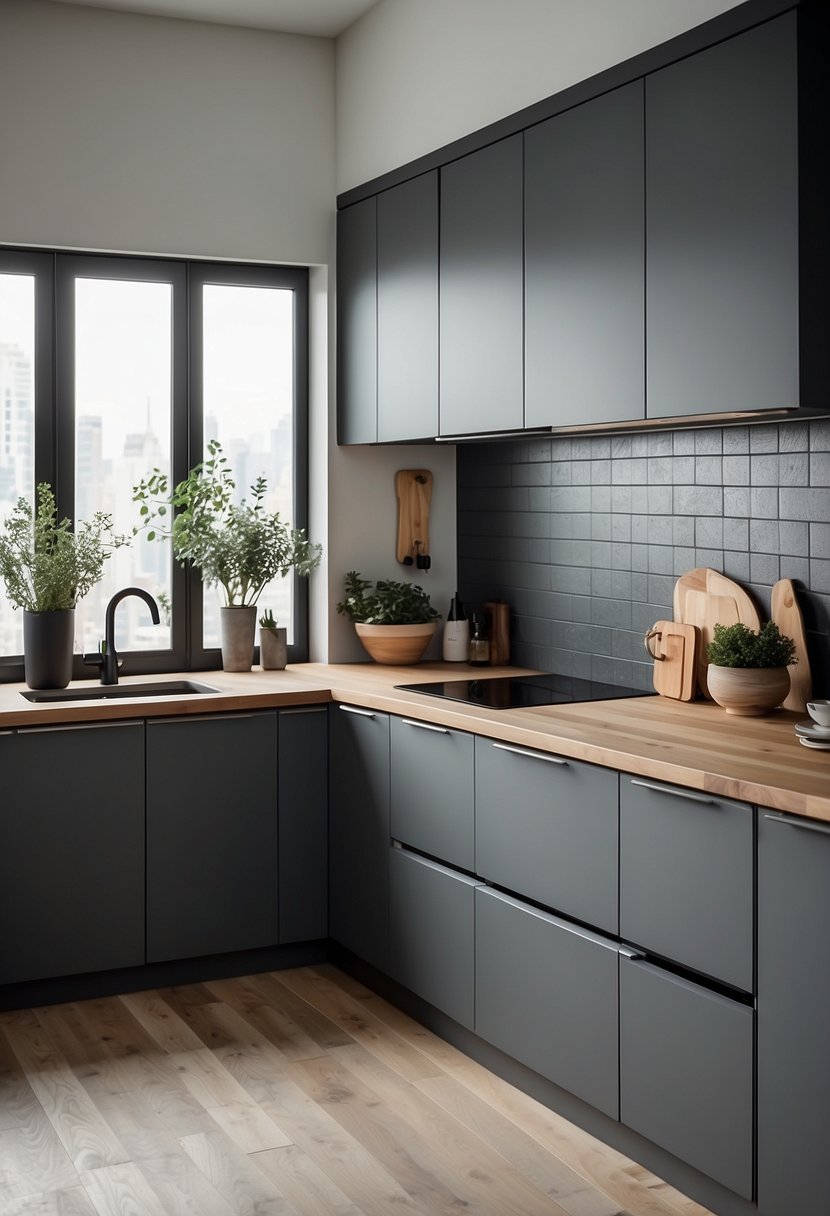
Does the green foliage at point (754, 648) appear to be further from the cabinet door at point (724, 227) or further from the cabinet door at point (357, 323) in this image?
the cabinet door at point (357, 323)

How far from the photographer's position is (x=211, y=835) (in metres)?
3.93

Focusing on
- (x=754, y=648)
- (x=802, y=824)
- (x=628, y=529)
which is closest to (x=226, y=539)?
(x=628, y=529)

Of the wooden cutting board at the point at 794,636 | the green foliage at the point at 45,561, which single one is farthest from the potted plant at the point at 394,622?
the wooden cutting board at the point at 794,636

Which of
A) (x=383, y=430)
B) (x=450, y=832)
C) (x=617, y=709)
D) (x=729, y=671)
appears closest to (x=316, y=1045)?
(x=450, y=832)

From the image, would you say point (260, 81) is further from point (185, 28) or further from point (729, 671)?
point (729, 671)

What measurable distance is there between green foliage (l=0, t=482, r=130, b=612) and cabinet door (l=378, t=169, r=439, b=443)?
1.04 m

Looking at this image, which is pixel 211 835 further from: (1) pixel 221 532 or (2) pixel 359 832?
(1) pixel 221 532

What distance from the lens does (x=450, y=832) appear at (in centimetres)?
345

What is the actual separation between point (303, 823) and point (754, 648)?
1617 millimetres

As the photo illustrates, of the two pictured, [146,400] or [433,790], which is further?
[146,400]

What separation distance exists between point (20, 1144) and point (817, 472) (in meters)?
2.38

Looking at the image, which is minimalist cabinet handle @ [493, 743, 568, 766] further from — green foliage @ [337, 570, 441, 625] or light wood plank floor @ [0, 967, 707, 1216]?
green foliage @ [337, 570, 441, 625]

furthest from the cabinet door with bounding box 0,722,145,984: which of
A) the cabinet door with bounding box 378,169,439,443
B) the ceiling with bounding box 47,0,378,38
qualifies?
the ceiling with bounding box 47,0,378,38

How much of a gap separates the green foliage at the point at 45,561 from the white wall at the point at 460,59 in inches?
61.3
